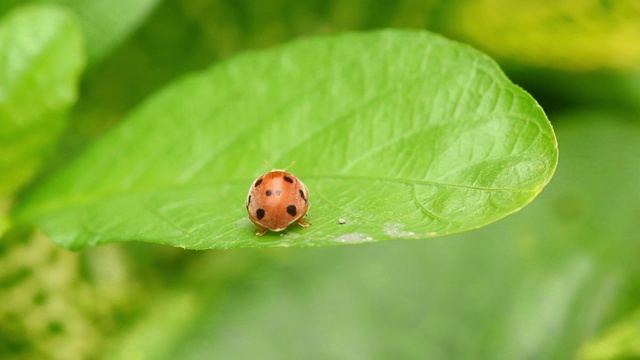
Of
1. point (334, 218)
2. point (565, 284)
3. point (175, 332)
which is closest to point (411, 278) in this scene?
point (565, 284)

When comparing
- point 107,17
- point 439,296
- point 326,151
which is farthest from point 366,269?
point 107,17

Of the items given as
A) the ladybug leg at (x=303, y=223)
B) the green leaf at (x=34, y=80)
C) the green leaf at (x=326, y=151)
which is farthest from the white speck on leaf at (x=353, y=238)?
the green leaf at (x=34, y=80)

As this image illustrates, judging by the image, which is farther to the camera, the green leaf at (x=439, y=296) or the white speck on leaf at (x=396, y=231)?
the green leaf at (x=439, y=296)

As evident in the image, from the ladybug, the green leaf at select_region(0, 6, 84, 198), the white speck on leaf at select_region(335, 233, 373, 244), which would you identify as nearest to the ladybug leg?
the ladybug

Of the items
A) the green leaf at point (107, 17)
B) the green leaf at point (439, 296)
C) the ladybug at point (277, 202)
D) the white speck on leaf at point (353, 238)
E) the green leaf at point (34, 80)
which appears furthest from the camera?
the green leaf at point (439, 296)

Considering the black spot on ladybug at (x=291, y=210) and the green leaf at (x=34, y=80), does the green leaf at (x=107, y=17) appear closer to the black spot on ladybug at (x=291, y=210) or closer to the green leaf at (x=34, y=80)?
the green leaf at (x=34, y=80)

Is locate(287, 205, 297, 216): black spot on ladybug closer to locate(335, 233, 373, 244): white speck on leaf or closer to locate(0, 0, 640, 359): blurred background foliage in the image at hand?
locate(335, 233, 373, 244): white speck on leaf

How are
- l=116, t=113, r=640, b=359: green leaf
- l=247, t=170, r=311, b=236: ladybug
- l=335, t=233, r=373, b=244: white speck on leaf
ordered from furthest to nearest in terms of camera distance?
l=116, t=113, r=640, b=359: green leaf → l=247, t=170, r=311, b=236: ladybug → l=335, t=233, r=373, b=244: white speck on leaf
